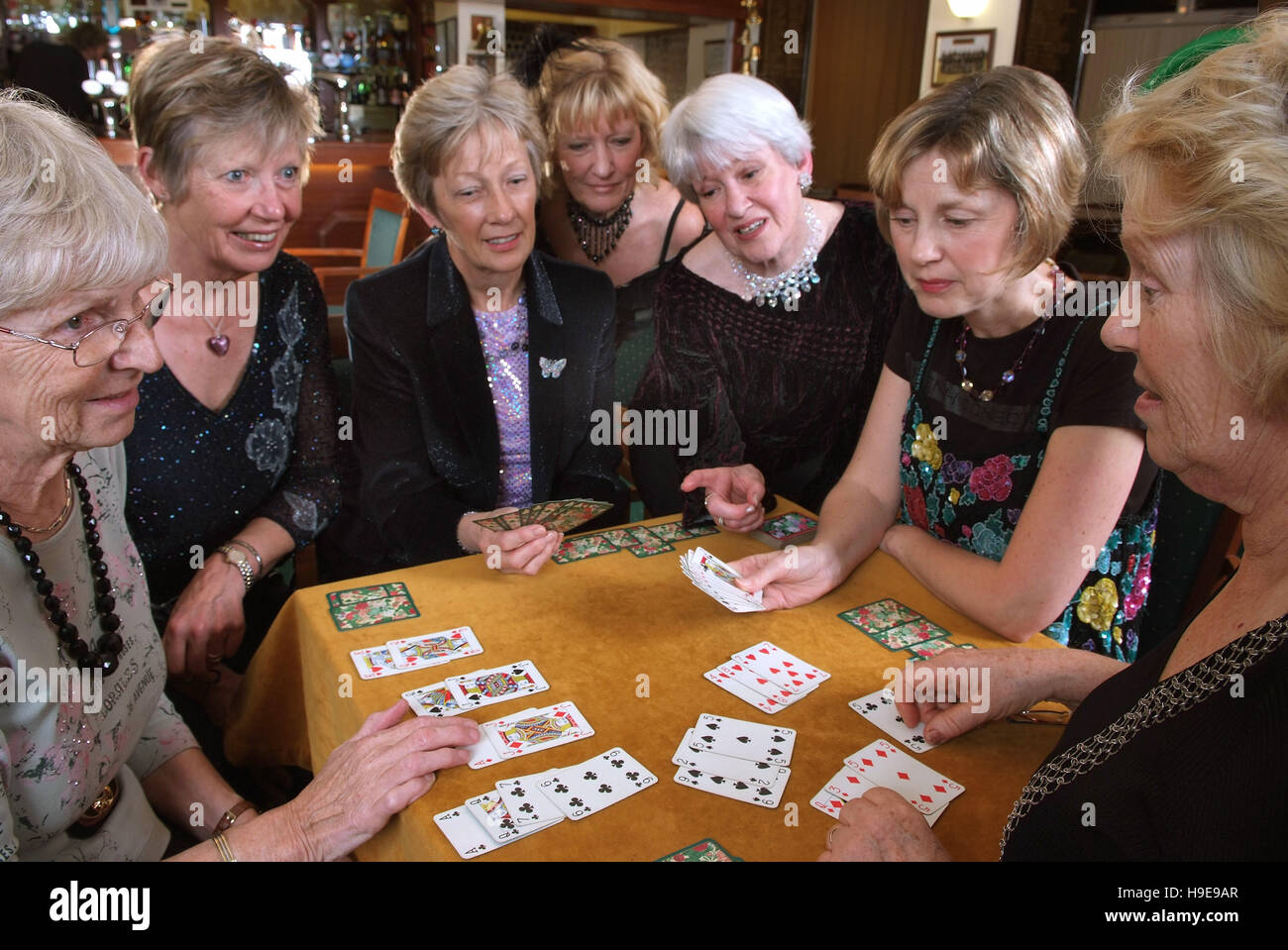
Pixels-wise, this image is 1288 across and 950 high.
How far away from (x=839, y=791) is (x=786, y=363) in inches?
65.2

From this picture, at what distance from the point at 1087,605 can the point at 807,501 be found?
1.14m

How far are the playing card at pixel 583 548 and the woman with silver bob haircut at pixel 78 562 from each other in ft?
2.20

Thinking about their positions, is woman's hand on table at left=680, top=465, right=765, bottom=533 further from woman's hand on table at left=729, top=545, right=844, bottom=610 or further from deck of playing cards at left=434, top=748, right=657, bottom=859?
deck of playing cards at left=434, top=748, right=657, bottom=859

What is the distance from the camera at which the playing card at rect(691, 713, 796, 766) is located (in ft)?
4.71

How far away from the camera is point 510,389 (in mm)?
2777

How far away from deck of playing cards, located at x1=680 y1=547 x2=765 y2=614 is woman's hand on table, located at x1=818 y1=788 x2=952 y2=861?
61cm

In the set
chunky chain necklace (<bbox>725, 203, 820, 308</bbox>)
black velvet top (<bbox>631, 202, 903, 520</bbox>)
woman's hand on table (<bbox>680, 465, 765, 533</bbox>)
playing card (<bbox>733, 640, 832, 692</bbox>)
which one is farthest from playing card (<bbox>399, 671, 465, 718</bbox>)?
chunky chain necklace (<bbox>725, 203, 820, 308</bbox>)

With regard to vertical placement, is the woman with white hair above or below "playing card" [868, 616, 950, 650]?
above

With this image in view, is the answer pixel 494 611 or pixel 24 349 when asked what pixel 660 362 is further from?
pixel 24 349

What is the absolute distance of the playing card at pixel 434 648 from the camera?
5.47ft

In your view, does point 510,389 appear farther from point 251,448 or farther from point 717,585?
point 717,585

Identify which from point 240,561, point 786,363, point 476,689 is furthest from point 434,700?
point 786,363

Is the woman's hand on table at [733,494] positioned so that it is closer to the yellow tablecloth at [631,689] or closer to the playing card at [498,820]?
the yellow tablecloth at [631,689]
